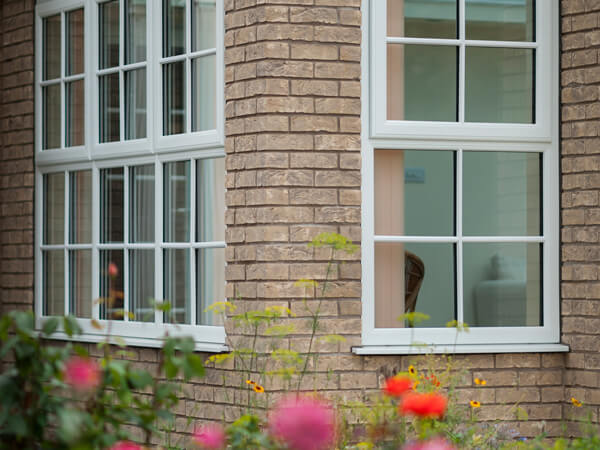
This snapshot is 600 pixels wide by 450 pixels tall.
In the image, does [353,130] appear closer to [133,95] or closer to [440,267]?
[440,267]

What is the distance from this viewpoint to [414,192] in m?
5.05

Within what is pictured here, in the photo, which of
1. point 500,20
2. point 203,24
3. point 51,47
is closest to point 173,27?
point 203,24

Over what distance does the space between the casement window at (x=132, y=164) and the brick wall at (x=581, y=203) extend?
5.90 feet

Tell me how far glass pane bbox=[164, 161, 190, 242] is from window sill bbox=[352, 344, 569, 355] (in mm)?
1240

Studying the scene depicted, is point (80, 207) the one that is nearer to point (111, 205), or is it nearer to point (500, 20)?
point (111, 205)

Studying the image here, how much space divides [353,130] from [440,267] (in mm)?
841

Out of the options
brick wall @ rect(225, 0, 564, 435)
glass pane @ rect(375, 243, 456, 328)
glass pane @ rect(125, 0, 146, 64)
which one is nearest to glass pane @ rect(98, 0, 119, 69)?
glass pane @ rect(125, 0, 146, 64)

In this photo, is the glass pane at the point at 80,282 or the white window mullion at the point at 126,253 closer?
the white window mullion at the point at 126,253

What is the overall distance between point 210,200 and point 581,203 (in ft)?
6.39

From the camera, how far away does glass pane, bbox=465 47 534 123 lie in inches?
201

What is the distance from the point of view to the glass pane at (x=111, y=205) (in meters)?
5.81

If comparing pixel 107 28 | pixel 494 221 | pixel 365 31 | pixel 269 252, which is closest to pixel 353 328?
pixel 269 252

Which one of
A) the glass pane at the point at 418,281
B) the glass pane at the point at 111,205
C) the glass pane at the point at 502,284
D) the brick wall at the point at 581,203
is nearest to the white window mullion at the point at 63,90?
the glass pane at the point at 111,205

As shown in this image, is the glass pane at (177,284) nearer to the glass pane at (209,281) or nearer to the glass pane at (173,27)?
the glass pane at (209,281)
